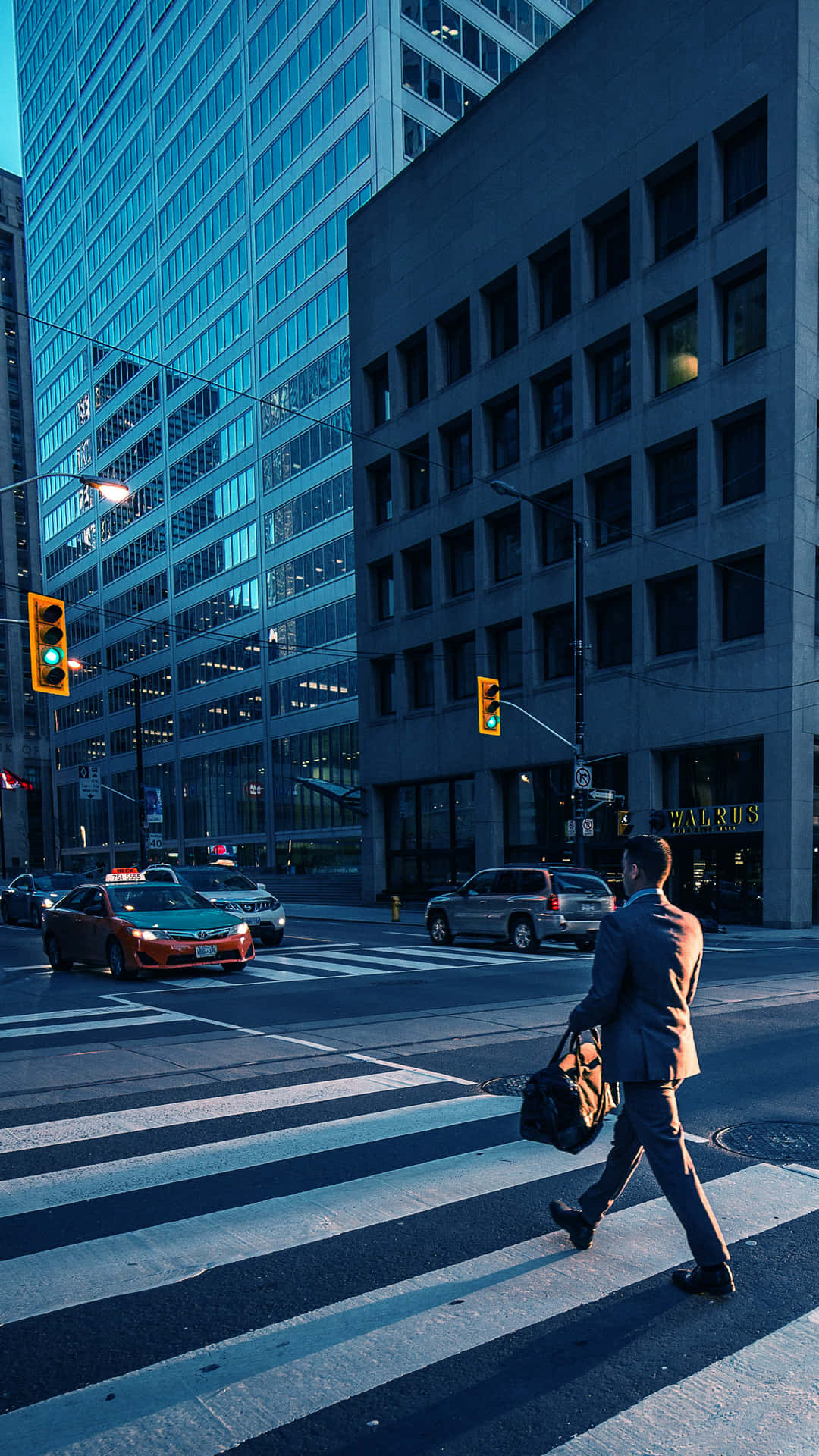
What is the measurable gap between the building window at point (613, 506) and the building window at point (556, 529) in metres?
1.01

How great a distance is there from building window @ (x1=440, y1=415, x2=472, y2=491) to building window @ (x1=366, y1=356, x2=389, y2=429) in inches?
179

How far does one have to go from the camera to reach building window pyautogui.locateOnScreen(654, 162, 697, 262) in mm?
29469

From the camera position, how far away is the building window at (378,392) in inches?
1654

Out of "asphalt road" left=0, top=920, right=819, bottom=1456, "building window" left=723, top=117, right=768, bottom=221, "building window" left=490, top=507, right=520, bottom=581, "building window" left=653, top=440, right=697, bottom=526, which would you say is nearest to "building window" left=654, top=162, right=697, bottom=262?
"building window" left=723, top=117, right=768, bottom=221

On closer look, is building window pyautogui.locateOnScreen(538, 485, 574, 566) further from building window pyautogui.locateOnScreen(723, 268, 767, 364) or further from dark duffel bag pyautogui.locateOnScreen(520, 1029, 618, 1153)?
dark duffel bag pyautogui.locateOnScreen(520, 1029, 618, 1153)

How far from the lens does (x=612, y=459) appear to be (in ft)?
101

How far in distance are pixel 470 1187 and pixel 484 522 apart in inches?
1264

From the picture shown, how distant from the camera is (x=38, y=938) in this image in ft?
81.8

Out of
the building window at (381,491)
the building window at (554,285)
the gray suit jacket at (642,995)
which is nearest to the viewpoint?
the gray suit jacket at (642,995)

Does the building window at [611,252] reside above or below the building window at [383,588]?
above

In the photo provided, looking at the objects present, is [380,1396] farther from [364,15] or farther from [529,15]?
[529,15]

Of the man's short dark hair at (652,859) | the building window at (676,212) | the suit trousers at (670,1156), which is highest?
the building window at (676,212)

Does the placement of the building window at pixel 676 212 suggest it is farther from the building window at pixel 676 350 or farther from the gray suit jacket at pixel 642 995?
the gray suit jacket at pixel 642 995

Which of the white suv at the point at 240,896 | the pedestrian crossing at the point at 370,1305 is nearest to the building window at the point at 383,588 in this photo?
the white suv at the point at 240,896
